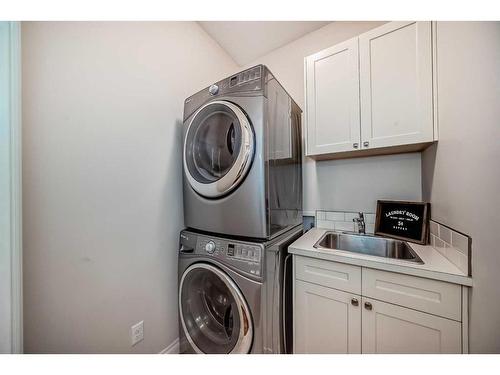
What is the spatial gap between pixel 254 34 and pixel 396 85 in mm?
1306

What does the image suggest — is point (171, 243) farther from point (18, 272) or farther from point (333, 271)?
point (333, 271)

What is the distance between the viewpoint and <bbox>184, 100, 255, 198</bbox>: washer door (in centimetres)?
106

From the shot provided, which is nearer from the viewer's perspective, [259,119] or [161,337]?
[259,119]

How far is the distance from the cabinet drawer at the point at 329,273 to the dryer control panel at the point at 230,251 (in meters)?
0.31

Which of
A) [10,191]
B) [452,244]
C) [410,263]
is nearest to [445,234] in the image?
[452,244]

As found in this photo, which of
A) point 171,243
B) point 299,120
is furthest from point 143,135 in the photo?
point 299,120

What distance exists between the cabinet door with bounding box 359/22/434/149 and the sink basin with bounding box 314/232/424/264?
2.20 feet

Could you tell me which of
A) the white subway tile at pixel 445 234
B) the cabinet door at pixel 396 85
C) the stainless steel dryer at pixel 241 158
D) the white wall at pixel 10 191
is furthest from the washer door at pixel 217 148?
the white subway tile at pixel 445 234

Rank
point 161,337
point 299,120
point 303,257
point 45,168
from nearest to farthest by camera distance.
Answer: point 45,168 < point 303,257 < point 161,337 < point 299,120

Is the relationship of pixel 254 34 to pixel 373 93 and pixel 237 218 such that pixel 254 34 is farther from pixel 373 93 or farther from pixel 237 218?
pixel 237 218

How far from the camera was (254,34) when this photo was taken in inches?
69.9

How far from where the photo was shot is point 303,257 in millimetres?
1158

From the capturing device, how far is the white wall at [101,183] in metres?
0.83
